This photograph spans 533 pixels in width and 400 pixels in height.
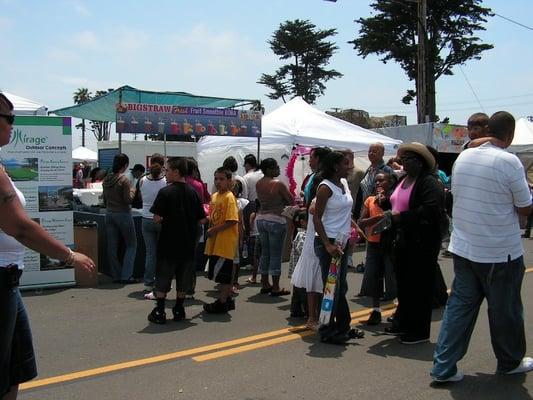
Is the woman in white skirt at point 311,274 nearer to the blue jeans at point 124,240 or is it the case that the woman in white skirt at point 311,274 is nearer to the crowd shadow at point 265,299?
the crowd shadow at point 265,299

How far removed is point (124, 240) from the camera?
845 centimetres

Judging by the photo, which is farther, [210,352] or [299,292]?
[299,292]

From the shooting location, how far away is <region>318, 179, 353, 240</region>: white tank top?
5242 millimetres

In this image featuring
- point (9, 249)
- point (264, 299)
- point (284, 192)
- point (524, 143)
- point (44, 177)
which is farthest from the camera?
point (524, 143)

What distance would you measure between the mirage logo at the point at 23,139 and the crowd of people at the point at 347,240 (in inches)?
44.5

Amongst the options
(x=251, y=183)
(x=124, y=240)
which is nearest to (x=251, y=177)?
(x=251, y=183)

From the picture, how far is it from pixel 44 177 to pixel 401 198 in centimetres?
499

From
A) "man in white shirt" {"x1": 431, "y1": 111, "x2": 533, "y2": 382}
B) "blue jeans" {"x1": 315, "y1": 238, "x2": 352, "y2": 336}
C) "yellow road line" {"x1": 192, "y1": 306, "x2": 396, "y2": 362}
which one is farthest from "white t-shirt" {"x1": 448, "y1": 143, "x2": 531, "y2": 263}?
"yellow road line" {"x1": 192, "y1": 306, "x2": 396, "y2": 362}

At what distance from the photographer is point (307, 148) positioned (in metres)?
14.0

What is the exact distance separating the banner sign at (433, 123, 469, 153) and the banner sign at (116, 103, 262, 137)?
7331mm

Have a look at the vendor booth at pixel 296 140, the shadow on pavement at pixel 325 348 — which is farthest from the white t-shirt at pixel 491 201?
the vendor booth at pixel 296 140

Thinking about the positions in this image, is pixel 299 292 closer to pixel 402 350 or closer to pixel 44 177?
pixel 402 350

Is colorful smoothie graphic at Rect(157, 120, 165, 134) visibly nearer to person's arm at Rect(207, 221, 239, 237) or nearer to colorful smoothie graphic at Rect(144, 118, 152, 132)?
colorful smoothie graphic at Rect(144, 118, 152, 132)

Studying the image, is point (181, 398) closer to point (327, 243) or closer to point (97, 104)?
point (327, 243)
